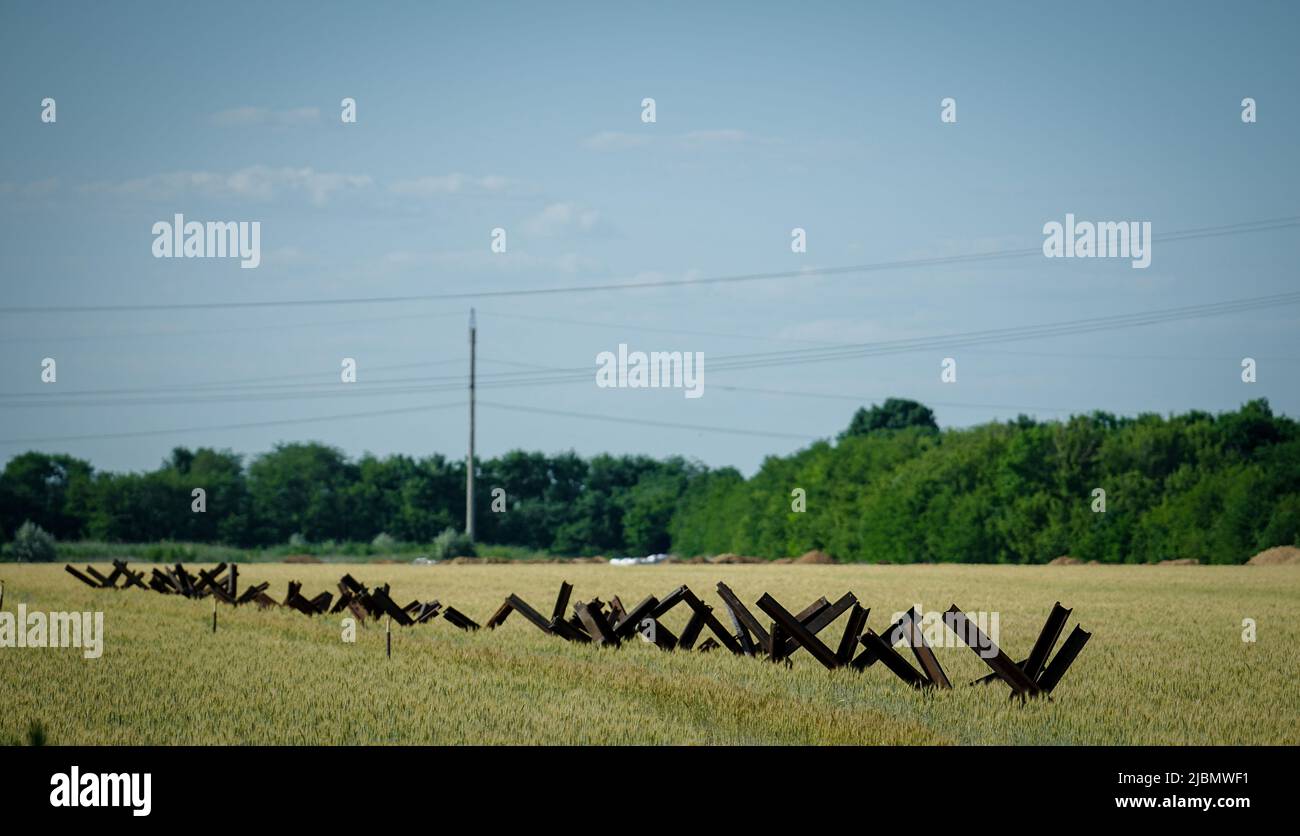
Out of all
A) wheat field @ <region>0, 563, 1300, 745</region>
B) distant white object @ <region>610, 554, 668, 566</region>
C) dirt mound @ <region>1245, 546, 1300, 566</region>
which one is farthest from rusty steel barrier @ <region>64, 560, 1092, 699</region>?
distant white object @ <region>610, 554, 668, 566</region>

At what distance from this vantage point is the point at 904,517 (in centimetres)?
8400

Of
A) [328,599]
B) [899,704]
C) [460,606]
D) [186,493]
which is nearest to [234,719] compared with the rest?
[899,704]

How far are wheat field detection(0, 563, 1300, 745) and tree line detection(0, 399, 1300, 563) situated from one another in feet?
163

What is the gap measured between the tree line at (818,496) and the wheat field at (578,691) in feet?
163

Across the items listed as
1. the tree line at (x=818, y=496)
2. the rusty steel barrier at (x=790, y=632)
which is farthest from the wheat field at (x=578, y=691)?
the tree line at (x=818, y=496)

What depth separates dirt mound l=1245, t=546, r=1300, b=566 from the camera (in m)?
61.1

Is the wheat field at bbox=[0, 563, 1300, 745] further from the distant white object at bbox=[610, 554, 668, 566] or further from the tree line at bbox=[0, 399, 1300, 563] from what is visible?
the distant white object at bbox=[610, 554, 668, 566]

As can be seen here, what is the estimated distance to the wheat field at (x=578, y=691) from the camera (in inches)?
496

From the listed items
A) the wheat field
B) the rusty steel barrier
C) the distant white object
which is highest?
the rusty steel barrier

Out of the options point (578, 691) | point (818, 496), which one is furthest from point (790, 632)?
point (818, 496)
